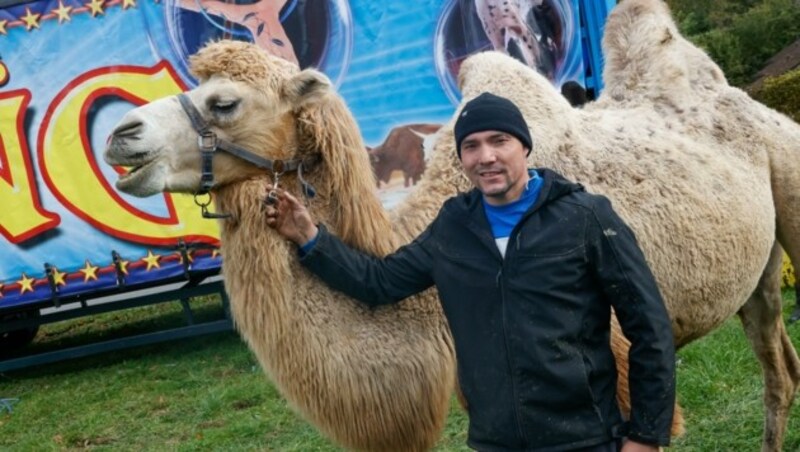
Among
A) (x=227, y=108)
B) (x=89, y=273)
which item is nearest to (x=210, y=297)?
(x=89, y=273)

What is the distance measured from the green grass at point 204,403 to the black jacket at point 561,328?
2.92 m

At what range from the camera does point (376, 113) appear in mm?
8070

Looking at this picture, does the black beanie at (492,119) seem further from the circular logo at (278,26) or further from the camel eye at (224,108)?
the circular logo at (278,26)

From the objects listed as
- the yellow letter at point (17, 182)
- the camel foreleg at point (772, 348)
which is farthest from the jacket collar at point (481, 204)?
the yellow letter at point (17, 182)

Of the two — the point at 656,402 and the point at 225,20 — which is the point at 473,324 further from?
the point at 225,20

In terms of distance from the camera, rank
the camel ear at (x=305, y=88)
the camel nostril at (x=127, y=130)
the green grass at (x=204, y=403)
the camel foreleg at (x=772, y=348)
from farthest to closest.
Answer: the green grass at (x=204, y=403) → the camel foreleg at (x=772, y=348) → the camel ear at (x=305, y=88) → the camel nostril at (x=127, y=130)

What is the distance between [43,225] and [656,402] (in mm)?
7072

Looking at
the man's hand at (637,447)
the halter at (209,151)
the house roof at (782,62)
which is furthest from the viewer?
the house roof at (782,62)

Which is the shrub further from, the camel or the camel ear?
the camel ear

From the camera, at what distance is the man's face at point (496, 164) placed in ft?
8.66

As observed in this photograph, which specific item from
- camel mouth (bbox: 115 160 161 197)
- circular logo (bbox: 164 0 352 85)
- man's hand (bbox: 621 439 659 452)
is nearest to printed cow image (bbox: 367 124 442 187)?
circular logo (bbox: 164 0 352 85)

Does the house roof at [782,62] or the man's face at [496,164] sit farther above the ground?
the man's face at [496,164]

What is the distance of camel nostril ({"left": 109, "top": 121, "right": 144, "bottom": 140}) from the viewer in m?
3.04

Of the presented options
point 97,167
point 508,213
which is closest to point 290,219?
point 508,213
